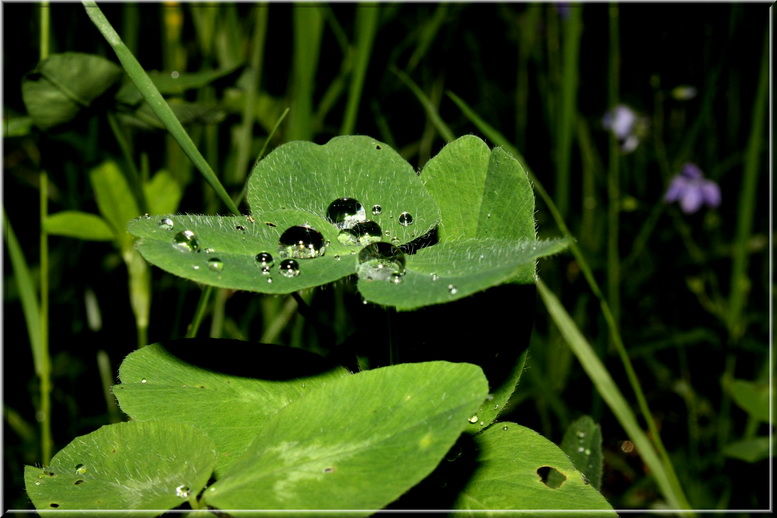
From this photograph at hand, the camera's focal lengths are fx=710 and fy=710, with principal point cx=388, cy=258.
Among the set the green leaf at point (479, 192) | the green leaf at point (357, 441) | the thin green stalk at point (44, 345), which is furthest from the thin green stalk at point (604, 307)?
the thin green stalk at point (44, 345)

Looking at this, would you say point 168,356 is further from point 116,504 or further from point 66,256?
point 66,256

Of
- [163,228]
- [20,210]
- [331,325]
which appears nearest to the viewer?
[163,228]

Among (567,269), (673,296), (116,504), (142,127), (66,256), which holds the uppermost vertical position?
(142,127)

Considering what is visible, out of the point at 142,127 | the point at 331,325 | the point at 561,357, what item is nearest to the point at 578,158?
the point at 561,357

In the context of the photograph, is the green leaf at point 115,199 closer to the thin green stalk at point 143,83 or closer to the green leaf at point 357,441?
the thin green stalk at point 143,83

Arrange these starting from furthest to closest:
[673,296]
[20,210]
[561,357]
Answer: [673,296]
[20,210]
[561,357]

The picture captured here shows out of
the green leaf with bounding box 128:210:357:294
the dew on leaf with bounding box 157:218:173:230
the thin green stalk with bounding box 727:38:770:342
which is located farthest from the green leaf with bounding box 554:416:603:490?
the thin green stalk with bounding box 727:38:770:342

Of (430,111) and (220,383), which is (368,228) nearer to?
(220,383)
